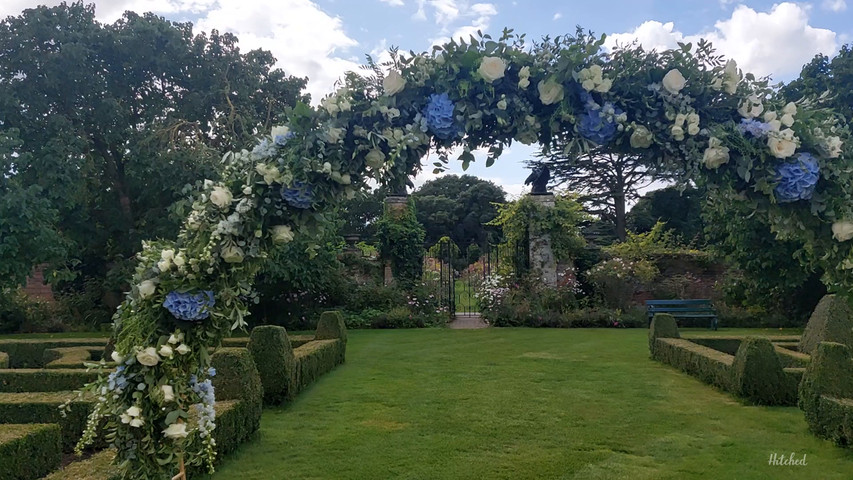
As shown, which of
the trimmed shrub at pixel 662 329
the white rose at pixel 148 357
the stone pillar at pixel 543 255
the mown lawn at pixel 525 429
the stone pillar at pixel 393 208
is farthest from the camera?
the stone pillar at pixel 393 208

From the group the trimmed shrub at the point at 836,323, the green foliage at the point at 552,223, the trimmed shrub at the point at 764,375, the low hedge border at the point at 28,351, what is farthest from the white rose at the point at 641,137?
the green foliage at the point at 552,223

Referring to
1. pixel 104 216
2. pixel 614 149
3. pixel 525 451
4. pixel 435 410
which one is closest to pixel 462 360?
pixel 435 410

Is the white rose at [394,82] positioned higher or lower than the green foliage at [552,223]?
lower

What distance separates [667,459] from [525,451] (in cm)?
110

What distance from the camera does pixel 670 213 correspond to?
24.3 metres

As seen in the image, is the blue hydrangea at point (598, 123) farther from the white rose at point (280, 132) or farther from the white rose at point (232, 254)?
the white rose at point (232, 254)

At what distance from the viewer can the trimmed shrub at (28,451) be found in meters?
3.72

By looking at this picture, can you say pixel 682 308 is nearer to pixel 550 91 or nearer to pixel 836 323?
pixel 836 323

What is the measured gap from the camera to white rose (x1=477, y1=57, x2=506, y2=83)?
2.40 metres

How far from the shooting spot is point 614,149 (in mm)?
2625

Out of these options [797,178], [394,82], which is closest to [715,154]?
[797,178]

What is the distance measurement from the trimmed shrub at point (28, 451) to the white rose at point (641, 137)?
4.03 m

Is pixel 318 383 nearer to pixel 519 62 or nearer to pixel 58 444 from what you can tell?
pixel 58 444

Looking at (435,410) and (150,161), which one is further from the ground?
(150,161)
